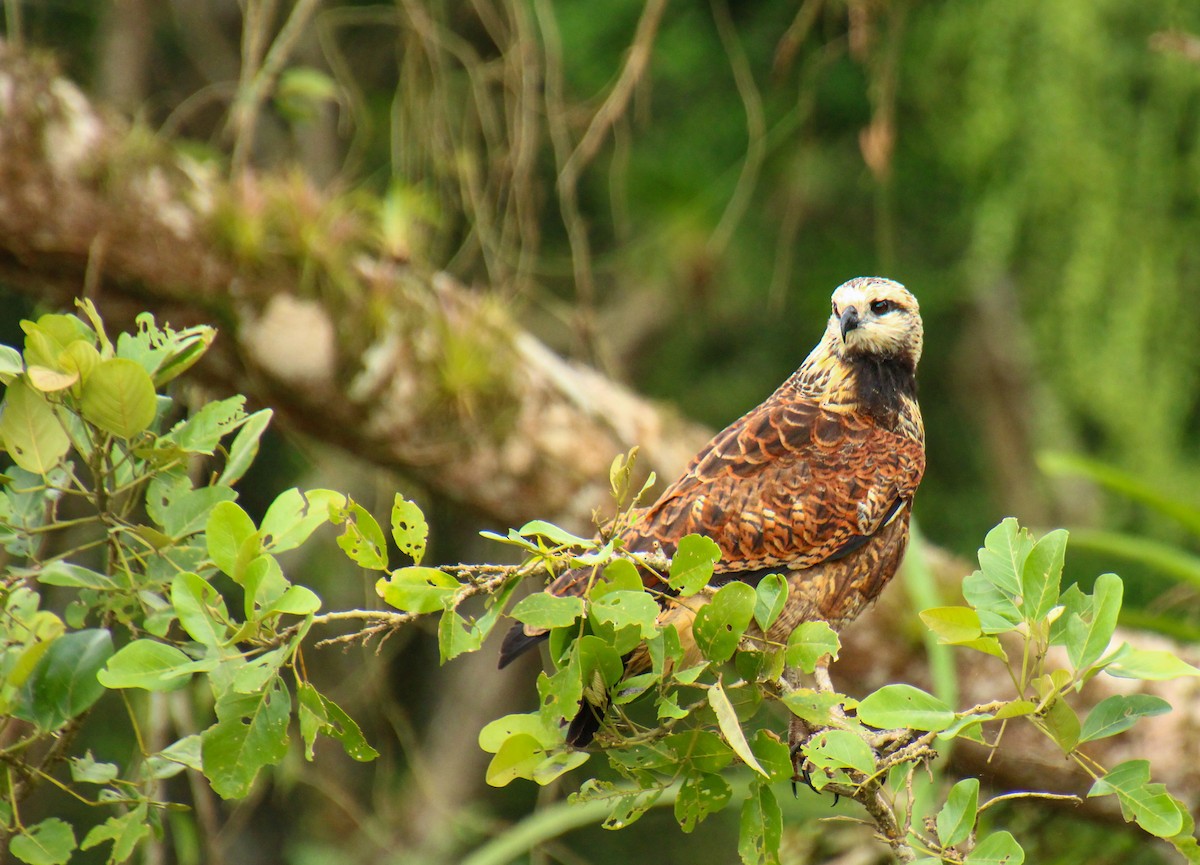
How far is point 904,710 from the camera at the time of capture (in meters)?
1.38

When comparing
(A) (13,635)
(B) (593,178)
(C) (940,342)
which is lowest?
(C) (940,342)

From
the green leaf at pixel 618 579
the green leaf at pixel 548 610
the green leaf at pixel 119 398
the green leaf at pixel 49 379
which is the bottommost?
the green leaf at pixel 548 610

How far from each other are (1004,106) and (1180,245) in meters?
0.74

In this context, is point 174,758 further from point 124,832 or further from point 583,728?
point 583,728

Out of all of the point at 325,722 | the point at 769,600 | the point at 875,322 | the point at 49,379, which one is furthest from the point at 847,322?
the point at 49,379

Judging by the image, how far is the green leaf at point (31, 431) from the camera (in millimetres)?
1487

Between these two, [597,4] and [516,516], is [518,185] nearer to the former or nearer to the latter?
[516,516]

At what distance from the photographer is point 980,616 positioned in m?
1.39

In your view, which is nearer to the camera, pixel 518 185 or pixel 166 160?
pixel 166 160

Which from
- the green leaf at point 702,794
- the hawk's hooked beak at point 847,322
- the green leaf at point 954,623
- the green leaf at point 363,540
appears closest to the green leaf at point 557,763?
the green leaf at point 702,794

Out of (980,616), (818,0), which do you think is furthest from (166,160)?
(980,616)

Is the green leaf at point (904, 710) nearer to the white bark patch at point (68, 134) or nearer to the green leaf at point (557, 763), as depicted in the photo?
the green leaf at point (557, 763)

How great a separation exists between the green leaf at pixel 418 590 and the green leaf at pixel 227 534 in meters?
0.16

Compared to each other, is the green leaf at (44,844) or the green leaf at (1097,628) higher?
the green leaf at (1097,628)
